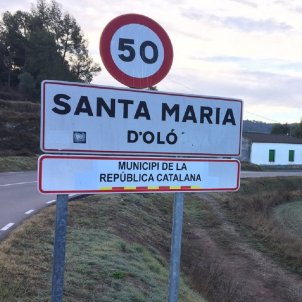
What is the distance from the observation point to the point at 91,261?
7219 millimetres

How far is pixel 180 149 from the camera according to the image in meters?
3.79

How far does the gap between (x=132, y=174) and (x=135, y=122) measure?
0.41m

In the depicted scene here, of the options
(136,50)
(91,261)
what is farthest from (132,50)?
(91,261)

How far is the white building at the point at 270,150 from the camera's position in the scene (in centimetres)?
5628

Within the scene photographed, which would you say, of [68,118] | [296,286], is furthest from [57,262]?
[296,286]

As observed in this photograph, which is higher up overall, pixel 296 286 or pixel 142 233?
pixel 142 233

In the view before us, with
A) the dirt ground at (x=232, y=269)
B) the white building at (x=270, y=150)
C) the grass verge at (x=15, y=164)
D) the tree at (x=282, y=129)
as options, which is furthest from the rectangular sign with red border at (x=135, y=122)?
the tree at (x=282, y=129)

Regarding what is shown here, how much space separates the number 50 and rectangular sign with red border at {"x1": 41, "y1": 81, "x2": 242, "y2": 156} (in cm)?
24

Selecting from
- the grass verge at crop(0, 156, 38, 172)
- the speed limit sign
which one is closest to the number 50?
the speed limit sign

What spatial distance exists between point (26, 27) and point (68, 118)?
70.3 meters

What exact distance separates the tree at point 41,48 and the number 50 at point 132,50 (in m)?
55.2

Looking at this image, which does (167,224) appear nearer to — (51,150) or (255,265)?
(255,265)

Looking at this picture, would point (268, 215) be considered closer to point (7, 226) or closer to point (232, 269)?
point (232, 269)

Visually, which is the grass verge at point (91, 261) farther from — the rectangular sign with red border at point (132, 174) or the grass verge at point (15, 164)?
the grass verge at point (15, 164)
